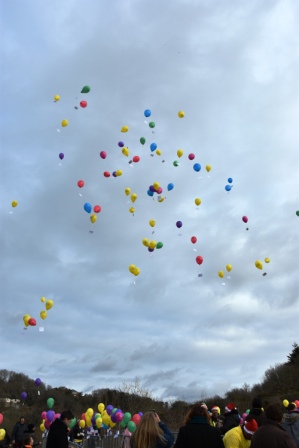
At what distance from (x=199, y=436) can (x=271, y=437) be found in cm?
63

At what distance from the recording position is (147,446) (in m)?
4.43

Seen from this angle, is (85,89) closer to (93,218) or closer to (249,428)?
(93,218)

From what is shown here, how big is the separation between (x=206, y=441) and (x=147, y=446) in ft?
1.69


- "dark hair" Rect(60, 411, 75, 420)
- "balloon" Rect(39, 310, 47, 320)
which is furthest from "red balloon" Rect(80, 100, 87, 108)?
"dark hair" Rect(60, 411, 75, 420)

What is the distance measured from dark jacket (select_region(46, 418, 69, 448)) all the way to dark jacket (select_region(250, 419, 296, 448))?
3.06 metres

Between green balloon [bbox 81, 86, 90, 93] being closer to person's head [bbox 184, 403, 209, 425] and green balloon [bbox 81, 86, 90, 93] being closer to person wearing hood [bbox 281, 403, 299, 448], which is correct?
person wearing hood [bbox 281, 403, 299, 448]

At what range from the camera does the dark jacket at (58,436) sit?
695 cm

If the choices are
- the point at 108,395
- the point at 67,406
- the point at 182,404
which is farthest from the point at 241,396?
the point at 67,406

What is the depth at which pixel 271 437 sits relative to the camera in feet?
15.4

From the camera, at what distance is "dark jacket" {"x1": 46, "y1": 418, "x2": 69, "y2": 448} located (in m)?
6.95

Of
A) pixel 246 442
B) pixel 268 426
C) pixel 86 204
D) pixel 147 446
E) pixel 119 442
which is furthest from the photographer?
pixel 86 204

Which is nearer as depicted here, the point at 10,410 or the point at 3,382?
the point at 10,410

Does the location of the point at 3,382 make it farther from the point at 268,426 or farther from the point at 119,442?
the point at 268,426

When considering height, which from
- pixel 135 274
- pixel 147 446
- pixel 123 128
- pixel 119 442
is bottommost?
pixel 147 446
